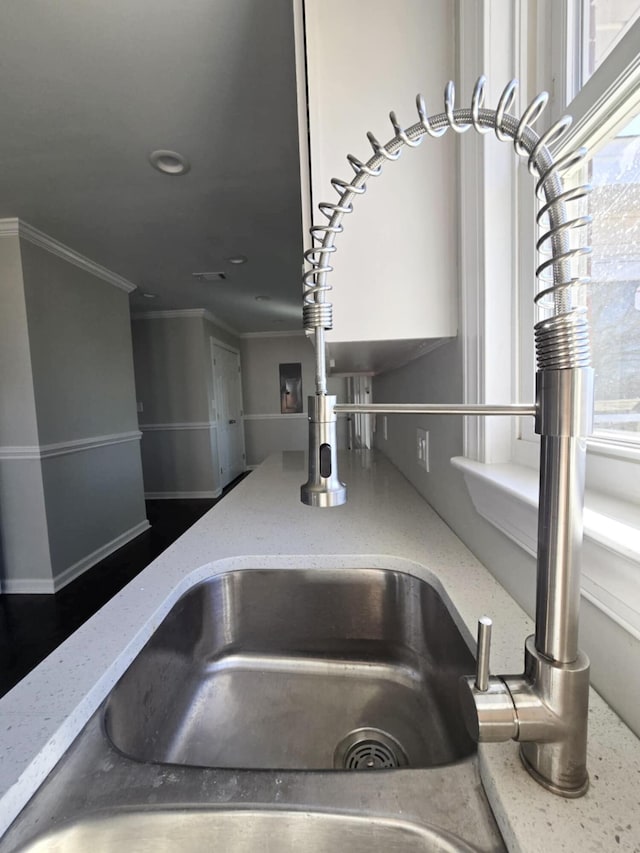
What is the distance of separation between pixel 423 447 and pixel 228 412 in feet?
16.0

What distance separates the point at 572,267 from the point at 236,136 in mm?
1912

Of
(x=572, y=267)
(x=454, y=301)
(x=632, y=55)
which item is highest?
(x=632, y=55)

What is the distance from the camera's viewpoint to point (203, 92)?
1.44 metres

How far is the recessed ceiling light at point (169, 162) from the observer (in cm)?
177

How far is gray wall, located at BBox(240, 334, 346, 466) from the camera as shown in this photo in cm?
628

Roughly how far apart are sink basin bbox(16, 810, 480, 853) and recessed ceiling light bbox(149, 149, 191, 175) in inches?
88.0

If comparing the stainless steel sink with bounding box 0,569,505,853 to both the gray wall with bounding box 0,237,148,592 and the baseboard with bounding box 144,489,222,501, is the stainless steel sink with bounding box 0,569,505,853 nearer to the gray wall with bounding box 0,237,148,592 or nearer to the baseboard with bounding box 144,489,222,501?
the gray wall with bounding box 0,237,148,592

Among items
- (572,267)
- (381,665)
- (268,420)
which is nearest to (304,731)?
(381,665)

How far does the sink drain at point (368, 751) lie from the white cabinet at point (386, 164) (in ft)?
2.45

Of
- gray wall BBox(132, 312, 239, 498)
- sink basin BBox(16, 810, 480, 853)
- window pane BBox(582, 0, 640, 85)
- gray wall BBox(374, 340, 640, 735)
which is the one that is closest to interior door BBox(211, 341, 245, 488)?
gray wall BBox(132, 312, 239, 498)

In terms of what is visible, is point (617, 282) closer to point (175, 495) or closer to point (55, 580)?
point (55, 580)

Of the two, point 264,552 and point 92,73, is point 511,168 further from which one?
point 92,73

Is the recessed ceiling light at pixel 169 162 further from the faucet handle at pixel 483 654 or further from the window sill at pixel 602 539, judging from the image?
the faucet handle at pixel 483 654

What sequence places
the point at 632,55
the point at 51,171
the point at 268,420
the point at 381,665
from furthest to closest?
1. the point at 268,420
2. the point at 51,171
3. the point at 381,665
4. the point at 632,55
